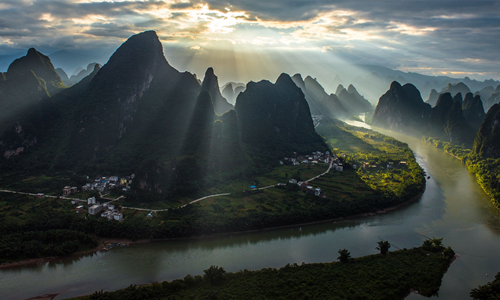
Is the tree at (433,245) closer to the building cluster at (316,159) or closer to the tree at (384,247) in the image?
the tree at (384,247)

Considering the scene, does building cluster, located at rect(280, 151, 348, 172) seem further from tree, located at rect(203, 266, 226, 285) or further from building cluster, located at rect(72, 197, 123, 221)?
tree, located at rect(203, 266, 226, 285)

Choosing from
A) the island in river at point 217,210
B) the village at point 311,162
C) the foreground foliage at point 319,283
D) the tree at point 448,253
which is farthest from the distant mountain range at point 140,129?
the tree at point 448,253

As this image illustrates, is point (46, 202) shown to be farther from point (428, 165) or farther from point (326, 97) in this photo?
point (326, 97)

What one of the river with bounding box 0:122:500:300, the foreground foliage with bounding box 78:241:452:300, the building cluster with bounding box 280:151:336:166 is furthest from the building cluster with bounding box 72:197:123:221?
the building cluster with bounding box 280:151:336:166

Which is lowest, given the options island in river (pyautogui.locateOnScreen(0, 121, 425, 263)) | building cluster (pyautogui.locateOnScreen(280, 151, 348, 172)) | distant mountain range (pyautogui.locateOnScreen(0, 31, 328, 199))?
island in river (pyautogui.locateOnScreen(0, 121, 425, 263))

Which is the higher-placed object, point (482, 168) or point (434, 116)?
point (434, 116)

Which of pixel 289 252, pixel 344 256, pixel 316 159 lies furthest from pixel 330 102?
pixel 344 256

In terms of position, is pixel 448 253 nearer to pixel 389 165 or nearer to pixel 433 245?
pixel 433 245
